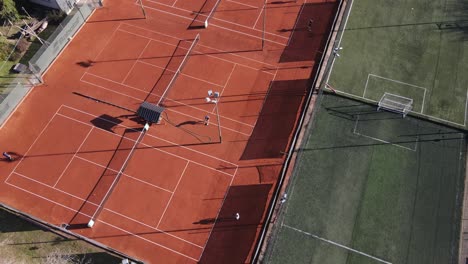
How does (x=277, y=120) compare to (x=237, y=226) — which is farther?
(x=277, y=120)

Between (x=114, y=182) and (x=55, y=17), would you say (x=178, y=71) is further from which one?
(x=55, y=17)

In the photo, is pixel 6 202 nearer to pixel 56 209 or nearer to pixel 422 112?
pixel 56 209

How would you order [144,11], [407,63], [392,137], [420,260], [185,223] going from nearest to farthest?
[420,260] < [185,223] < [392,137] < [407,63] < [144,11]

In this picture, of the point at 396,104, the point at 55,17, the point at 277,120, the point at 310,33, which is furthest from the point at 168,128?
the point at 396,104

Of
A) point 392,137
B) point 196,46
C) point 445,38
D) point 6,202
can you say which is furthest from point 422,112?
point 6,202

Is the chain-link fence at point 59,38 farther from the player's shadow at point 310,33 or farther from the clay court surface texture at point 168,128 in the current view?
the player's shadow at point 310,33

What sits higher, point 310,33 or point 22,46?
Result: point 310,33
